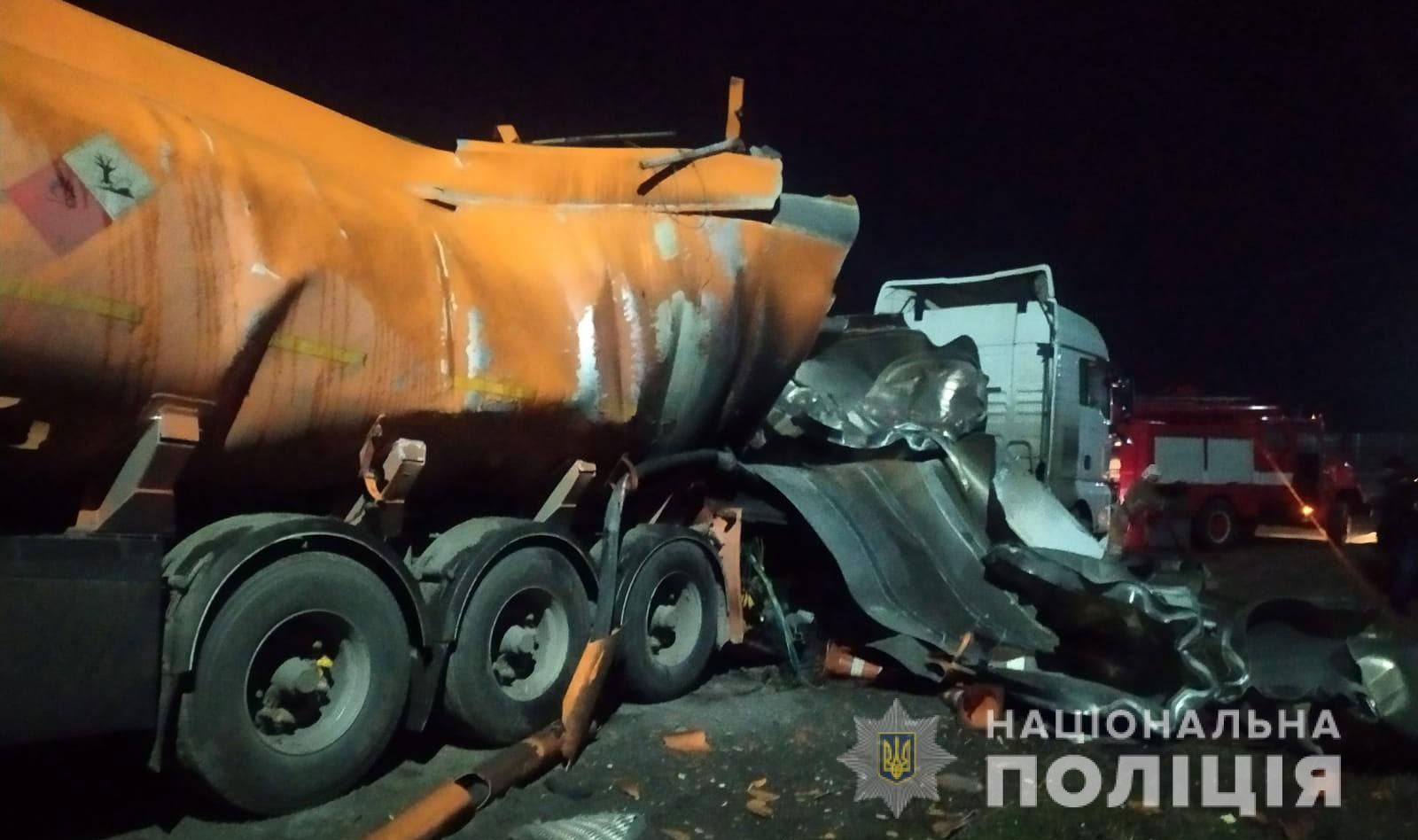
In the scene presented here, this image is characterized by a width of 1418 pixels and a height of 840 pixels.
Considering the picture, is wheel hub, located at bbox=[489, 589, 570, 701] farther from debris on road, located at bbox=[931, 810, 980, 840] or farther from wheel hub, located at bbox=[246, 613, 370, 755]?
debris on road, located at bbox=[931, 810, 980, 840]

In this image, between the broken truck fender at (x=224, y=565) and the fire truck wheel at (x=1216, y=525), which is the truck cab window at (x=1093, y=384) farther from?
the broken truck fender at (x=224, y=565)

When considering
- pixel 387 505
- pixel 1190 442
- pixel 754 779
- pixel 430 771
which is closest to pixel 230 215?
pixel 387 505

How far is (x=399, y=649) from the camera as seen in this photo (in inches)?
178

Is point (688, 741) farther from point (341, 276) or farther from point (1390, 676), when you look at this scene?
point (1390, 676)

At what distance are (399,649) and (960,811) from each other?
251 cm

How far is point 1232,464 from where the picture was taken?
17.1 metres

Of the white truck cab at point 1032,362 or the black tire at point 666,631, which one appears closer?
the black tire at point 666,631

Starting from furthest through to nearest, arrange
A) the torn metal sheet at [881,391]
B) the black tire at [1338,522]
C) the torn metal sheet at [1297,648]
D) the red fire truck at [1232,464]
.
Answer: the black tire at [1338,522] < the red fire truck at [1232,464] < the torn metal sheet at [881,391] < the torn metal sheet at [1297,648]

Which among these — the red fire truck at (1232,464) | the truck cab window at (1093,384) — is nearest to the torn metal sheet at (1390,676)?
the truck cab window at (1093,384)

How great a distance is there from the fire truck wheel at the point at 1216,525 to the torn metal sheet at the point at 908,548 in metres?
10.7

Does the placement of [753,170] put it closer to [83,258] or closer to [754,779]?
[754,779]

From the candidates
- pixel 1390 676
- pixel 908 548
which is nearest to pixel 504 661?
pixel 908 548

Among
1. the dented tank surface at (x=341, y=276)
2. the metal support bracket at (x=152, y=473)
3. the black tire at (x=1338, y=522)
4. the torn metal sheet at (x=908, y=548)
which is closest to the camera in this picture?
the dented tank surface at (x=341, y=276)

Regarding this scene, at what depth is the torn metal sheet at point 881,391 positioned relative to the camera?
7734mm
